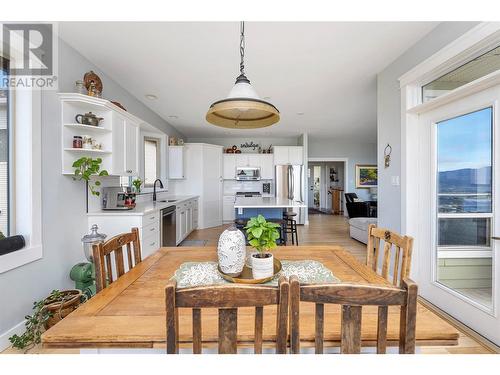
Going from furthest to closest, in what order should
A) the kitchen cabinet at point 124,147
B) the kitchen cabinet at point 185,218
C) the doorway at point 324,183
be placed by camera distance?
the doorway at point 324,183, the kitchen cabinet at point 185,218, the kitchen cabinet at point 124,147

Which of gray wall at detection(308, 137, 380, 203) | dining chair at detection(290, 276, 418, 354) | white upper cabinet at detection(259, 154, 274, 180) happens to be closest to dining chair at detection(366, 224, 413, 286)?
dining chair at detection(290, 276, 418, 354)

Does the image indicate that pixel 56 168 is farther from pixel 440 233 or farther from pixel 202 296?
pixel 440 233

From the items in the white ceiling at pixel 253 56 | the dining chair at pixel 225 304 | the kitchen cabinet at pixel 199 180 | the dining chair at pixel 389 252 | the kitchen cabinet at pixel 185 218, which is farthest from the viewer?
the kitchen cabinet at pixel 199 180

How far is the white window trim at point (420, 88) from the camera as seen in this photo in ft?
5.76

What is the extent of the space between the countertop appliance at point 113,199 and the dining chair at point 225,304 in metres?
2.76

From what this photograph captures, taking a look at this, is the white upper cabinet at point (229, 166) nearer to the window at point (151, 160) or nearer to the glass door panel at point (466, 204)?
the window at point (151, 160)

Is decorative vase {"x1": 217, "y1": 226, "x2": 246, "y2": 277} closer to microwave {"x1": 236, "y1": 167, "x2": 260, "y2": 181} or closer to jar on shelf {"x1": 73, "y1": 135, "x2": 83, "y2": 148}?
jar on shelf {"x1": 73, "y1": 135, "x2": 83, "y2": 148}

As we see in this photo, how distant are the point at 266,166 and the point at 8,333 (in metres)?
6.03

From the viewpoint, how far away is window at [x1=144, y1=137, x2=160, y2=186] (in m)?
4.83

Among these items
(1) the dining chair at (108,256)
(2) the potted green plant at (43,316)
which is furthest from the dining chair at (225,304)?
(2) the potted green plant at (43,316)

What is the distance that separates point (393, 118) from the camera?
276 cm

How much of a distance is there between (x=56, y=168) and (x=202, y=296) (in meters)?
2.38

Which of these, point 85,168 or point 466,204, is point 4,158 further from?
point 466,204
